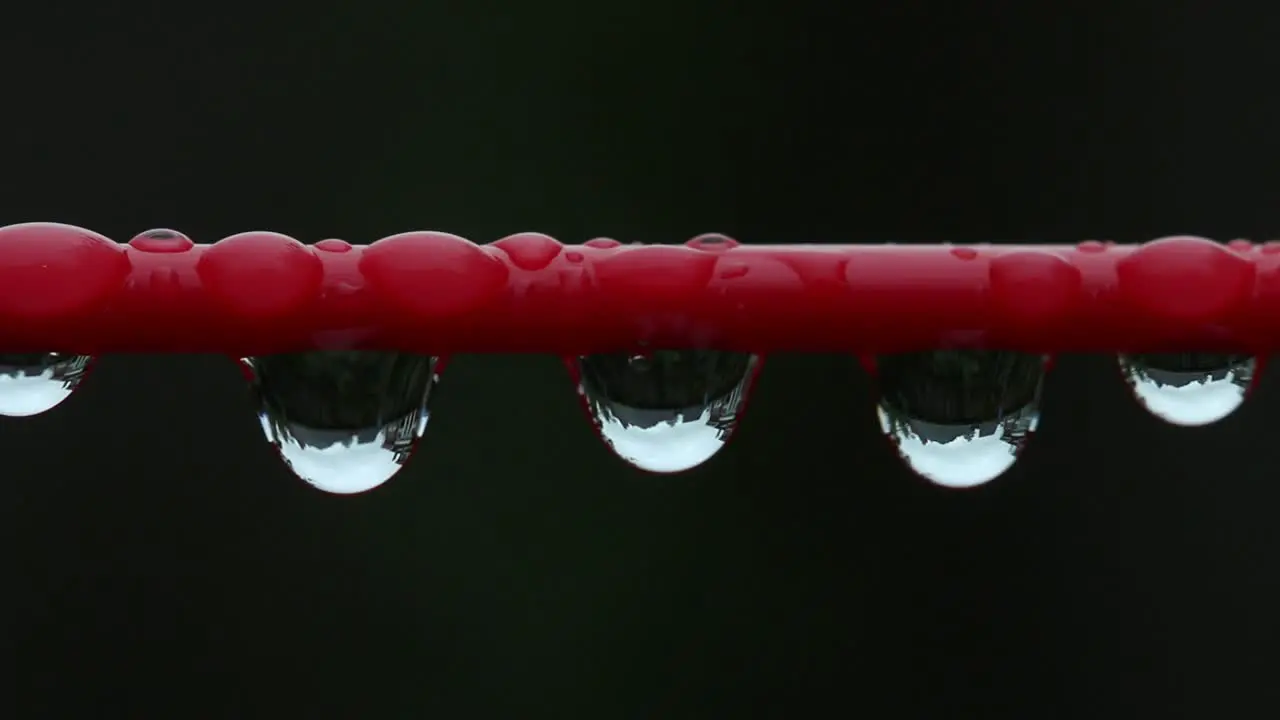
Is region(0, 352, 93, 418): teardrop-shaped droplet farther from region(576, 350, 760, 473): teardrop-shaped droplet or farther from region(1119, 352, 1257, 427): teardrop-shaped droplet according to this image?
region(1119, 352, 1257, 427): teardrop-shaped droplet

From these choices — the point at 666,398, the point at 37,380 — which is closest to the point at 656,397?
the point at 666,398

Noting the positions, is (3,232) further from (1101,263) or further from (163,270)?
(1101,263)

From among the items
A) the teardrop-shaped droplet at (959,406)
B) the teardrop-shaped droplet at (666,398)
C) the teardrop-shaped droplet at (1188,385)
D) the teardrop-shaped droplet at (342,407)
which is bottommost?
the teardrop-shaped droplet at (342,407)

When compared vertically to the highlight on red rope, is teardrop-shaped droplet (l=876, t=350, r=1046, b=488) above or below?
above

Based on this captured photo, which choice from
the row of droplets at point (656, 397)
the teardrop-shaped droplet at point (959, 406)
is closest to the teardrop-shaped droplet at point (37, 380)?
the row of droplets at point (656, 397)

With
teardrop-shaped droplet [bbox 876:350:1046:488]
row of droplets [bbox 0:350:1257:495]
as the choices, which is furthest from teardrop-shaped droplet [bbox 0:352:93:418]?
teardrop-shaped droplet [bbox 876:350:1046:488]

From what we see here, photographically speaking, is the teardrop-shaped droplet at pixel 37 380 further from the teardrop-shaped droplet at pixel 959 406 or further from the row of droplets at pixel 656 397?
the teardrop-shaped droplet at pixel 959 406

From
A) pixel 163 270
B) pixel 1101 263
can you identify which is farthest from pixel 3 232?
pixel 1101 263
